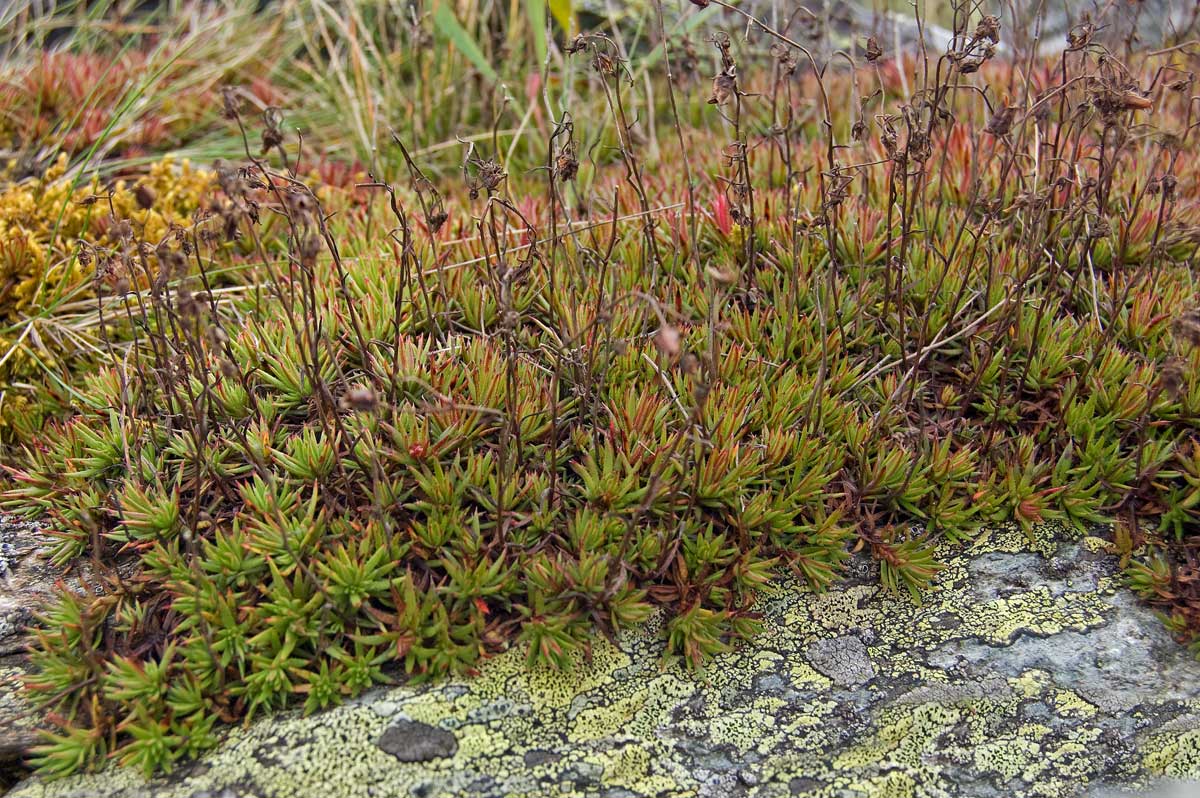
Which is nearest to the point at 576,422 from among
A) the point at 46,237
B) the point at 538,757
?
the point at 538,757

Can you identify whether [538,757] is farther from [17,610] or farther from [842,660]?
[17,610]

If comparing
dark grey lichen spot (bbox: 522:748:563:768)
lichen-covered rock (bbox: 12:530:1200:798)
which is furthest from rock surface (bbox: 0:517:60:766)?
dark grey lichen spot (bbox: 522:748:563:768)

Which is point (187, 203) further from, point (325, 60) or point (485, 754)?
point (485, 754)

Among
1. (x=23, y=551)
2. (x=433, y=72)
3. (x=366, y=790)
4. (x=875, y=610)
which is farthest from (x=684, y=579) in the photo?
(x=433, y=72)

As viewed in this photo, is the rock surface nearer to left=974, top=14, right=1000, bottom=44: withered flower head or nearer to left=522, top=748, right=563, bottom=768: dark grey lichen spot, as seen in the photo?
left=522, top=748, right=563, bottom=768: dark grey lichen spot

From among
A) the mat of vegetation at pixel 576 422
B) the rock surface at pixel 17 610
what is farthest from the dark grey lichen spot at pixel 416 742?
the rock surface at pixel 17 610

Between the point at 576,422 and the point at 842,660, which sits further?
the point at 576,422
